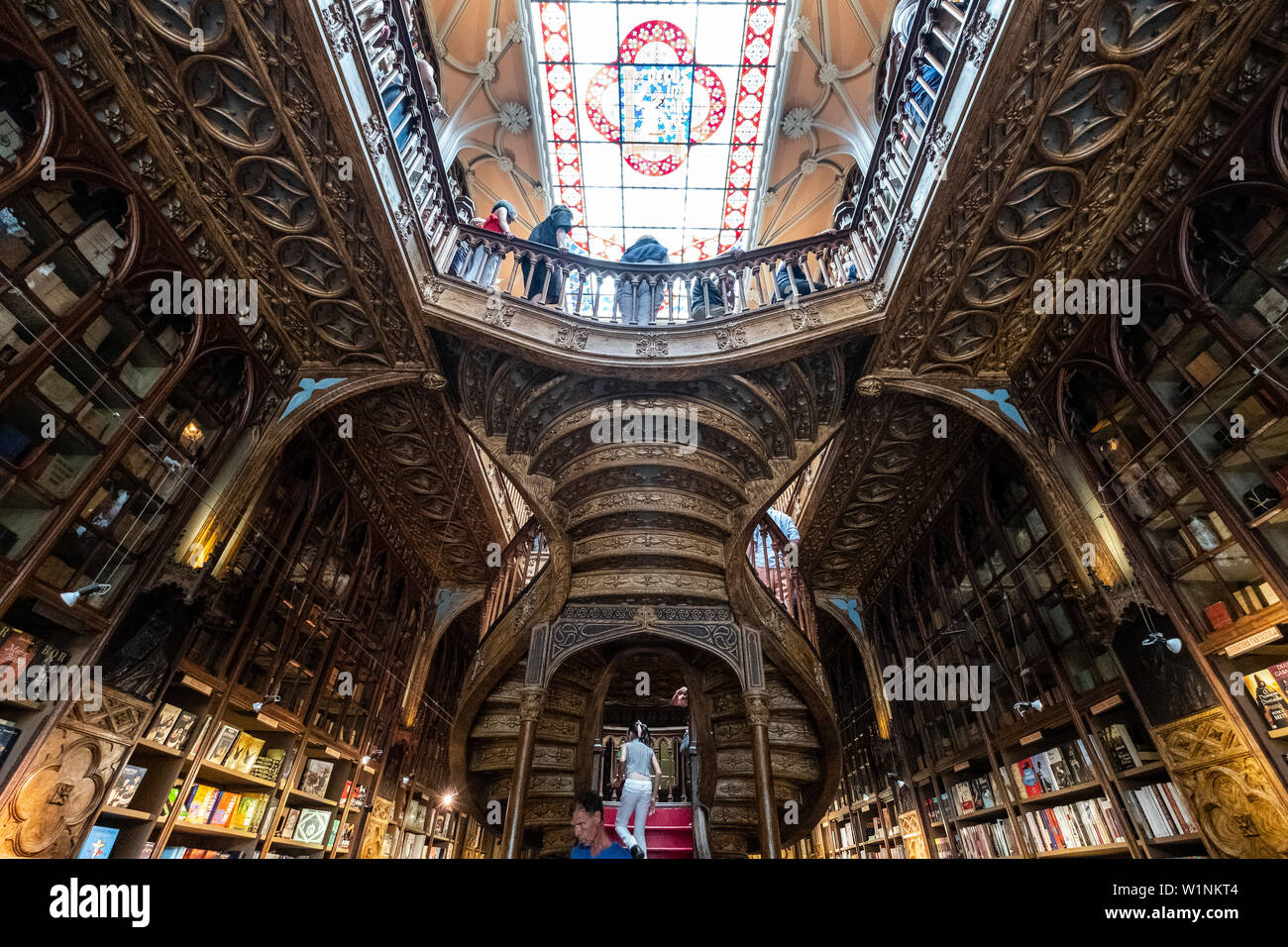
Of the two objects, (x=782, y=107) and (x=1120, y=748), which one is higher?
(x=782, y=107)

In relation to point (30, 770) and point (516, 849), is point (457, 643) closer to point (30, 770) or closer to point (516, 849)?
point (516, 849)

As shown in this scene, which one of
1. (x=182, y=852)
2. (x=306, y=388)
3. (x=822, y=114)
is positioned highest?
(x=822, y=114)

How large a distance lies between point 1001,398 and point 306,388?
6156 millimetres

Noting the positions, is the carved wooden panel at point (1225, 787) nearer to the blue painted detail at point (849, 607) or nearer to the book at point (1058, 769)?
the book at point (1058, 769)

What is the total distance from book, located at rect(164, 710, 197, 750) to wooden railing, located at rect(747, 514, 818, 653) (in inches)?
193

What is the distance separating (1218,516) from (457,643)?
32.0ft

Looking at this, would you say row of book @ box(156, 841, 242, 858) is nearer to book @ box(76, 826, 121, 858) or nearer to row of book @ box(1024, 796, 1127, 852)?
book @ box(76, 826, 121, 858)

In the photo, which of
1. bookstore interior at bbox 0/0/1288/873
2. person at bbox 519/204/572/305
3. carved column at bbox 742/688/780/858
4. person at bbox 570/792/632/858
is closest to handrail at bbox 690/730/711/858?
bookstore interior at bbox 0/0/1288/873

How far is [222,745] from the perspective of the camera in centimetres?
460

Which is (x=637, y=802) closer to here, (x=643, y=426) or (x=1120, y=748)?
(x=643, y=426)

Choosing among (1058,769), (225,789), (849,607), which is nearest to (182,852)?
(225,789)

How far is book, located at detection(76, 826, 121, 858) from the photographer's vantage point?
351 cm
